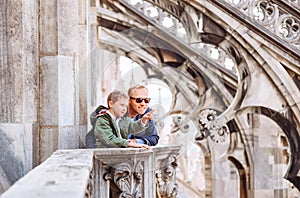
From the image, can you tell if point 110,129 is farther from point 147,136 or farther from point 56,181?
point 56,181

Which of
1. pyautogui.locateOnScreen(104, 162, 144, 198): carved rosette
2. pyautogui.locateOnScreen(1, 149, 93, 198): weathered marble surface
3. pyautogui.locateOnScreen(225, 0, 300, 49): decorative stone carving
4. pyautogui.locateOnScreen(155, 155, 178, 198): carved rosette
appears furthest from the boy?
pyautogui.locateOnScreen(225, 0, 300, 49): decorative stone carving

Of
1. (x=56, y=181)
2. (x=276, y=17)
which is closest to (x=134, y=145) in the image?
(x=56, y=181)

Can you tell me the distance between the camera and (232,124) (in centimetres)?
612

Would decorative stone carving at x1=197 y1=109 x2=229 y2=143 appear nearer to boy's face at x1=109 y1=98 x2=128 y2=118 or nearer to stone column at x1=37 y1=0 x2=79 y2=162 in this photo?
stone column at x1=37 y1=0 x2=79 y2=162

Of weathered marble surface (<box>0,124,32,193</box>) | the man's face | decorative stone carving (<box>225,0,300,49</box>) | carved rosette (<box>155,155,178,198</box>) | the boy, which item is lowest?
carved rosette (<box>155,155,178,198</box>)

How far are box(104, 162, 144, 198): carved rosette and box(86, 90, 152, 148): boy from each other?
134 mm

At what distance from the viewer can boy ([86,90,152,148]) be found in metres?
2.79

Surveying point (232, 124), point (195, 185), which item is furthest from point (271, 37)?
point (195, 185)

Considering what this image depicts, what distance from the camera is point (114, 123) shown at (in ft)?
9.31

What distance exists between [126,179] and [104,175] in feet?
0.41

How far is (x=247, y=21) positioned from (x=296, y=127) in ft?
3.15

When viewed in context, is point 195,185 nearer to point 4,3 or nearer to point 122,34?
point 122,34

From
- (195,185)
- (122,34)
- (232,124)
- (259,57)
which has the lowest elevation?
(195,185)

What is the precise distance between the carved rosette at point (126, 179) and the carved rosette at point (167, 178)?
322 mm
